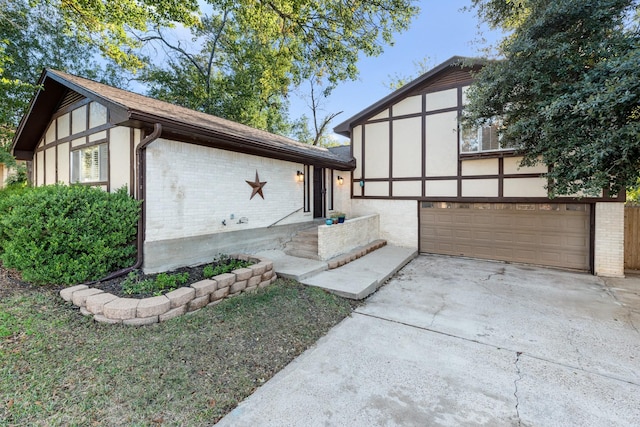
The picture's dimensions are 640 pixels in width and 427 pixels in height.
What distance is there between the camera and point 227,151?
21.4ft

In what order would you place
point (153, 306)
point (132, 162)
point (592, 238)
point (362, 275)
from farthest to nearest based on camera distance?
point (592, 238)
point (362, 275)
point (132, 162)
point (153, 306)

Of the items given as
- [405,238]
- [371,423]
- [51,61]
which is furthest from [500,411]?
[51,61]

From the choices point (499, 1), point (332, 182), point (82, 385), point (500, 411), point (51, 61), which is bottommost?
point (500, 411)

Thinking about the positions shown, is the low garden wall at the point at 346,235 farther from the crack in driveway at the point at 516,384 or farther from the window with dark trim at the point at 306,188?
the crack in driveway at the point at 516,384

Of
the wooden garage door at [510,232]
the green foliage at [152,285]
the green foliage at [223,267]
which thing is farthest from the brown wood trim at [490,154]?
the green foliage at [152,285]

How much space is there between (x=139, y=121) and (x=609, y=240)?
10.9 meters

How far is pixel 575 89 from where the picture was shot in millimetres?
4715

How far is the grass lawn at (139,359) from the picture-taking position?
2236mm

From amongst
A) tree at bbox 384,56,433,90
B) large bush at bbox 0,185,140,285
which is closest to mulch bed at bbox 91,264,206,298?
large bush at bbox 0,185,140,285

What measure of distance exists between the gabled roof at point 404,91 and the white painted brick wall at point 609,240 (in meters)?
4.99

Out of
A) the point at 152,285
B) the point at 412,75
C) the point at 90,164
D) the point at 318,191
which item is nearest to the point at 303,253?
the point at 318,191

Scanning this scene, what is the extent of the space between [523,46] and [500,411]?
6.20m

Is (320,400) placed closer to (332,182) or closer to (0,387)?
(0,387)

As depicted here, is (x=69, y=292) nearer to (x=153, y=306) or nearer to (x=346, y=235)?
(x=153, y=306)
